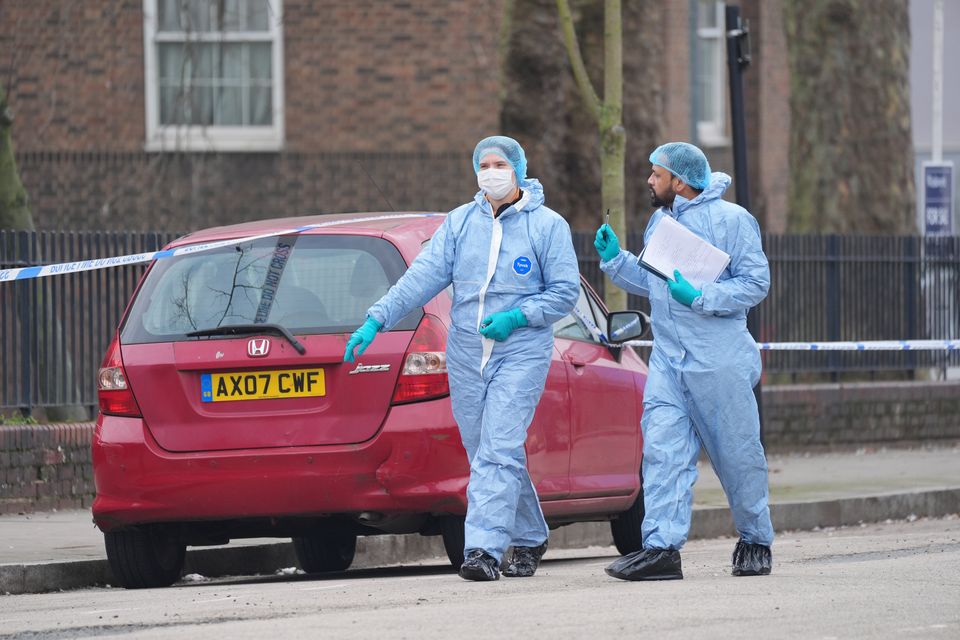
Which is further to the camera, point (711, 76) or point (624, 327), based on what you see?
point (711, 76)

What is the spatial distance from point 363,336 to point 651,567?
1453mm

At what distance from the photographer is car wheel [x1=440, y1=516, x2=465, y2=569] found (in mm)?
8242

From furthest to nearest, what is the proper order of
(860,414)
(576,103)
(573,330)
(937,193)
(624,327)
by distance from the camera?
(937,193), (860,414), (576,103), (573,330), (624,327)

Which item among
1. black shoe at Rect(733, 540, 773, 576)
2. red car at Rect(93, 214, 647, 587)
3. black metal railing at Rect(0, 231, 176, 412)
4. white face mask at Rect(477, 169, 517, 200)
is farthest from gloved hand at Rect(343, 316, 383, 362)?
black metal railing at Rect(0, 231, 176, 412)

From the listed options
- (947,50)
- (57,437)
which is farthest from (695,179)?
(947,50)

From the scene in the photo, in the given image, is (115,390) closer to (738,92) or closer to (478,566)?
(478,566)

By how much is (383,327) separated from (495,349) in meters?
0.46

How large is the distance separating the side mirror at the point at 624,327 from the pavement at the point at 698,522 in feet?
6.92

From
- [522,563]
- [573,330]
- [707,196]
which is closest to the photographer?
[707,196]

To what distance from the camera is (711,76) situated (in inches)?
1150

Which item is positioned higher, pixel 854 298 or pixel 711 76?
pixel 711 76

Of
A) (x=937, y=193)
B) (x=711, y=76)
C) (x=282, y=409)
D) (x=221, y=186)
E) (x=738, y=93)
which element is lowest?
(x=282, y=409)

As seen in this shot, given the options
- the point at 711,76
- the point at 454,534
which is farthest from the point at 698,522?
the point at 711,76

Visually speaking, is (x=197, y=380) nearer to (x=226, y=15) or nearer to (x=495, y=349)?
(x=495, y=349)
